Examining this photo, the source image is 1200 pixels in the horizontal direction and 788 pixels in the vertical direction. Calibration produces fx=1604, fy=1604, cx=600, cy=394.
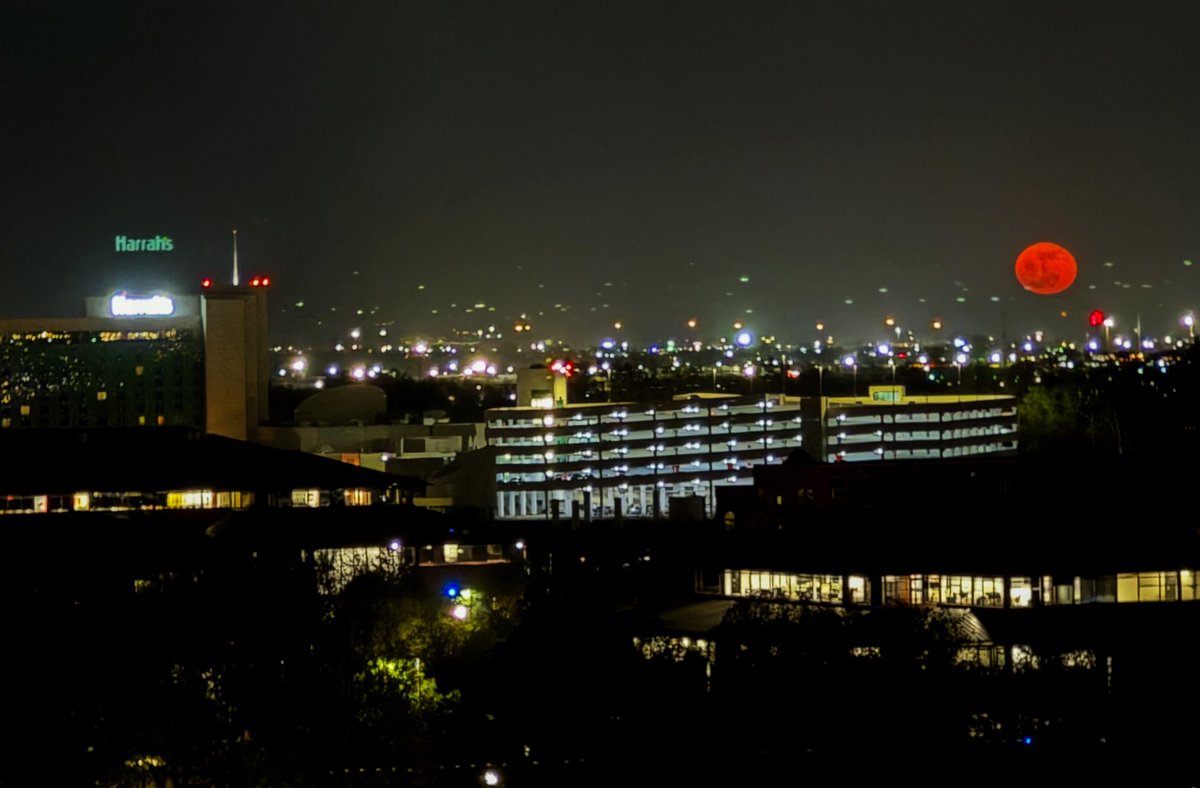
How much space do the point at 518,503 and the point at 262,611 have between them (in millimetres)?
29510

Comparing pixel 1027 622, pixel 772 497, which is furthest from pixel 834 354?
pixel 1027 622

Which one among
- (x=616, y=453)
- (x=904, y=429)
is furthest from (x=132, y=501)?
(x=904, y=429)

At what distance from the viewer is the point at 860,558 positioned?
2089 centimetres

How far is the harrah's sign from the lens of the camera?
200 ft

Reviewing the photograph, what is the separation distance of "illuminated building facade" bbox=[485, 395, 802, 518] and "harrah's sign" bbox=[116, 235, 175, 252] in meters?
20.0

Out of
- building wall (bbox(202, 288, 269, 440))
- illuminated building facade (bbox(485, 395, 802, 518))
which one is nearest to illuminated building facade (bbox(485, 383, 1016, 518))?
illuminated building facade (bbox(485, 395, 802, 518))

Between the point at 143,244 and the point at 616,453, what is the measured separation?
23858 mm

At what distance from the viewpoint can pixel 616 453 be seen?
47.3 metres

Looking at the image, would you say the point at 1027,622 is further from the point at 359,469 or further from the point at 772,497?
the point at 359,469

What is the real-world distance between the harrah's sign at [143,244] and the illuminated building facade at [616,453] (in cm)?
1997

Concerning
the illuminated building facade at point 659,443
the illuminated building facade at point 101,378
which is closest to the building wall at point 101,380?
the illuminated building facade at point 101,378

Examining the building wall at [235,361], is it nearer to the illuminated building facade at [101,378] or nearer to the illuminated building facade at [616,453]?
the illuminated building facade at [101,378]

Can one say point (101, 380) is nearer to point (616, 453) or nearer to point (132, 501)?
point (616, 453)

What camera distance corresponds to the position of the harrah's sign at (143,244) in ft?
200
